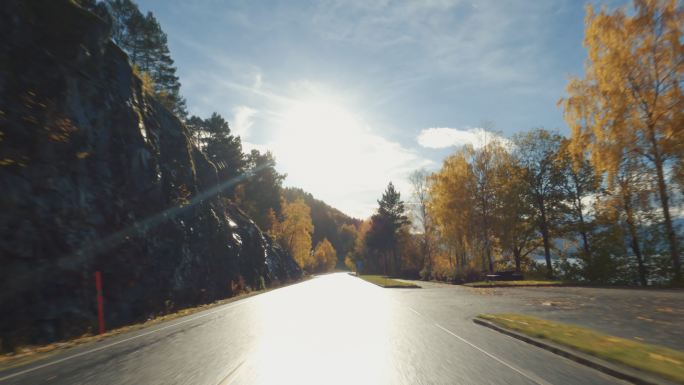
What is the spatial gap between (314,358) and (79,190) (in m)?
12.4

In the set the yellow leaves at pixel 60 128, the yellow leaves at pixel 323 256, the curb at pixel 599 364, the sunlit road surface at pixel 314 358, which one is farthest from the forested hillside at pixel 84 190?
the yellow leaves at pixel 323 256

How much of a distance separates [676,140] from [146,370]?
980 inches

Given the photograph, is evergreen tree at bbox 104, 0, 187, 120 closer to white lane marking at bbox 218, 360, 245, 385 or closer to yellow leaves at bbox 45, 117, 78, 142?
yellow leaves at bbox 45, 117, 78, 142

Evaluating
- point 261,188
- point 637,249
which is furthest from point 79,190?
point 261,188

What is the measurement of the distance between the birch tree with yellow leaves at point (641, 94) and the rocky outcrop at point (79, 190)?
23934 millimetres

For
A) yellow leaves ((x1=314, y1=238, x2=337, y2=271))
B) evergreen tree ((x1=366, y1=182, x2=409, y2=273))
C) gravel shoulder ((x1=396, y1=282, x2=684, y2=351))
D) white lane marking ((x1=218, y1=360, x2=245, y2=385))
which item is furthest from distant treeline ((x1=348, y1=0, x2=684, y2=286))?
yellow leaves ((x1=314, y1=238, x2=337, y2=271))

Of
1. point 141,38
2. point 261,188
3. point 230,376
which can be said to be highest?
point 141,38

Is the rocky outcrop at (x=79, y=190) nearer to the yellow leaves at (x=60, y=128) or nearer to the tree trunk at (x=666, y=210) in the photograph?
the yellow leaves at (x=60, y=128)

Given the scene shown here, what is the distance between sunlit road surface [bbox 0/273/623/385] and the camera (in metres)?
5.64

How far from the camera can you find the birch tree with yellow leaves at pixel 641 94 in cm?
2030

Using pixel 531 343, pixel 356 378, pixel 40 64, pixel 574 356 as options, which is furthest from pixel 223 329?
pixel 40 64

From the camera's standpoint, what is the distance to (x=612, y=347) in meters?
6.99

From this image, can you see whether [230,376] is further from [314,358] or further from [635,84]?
[635,84]

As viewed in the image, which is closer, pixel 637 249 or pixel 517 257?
pixel 637 249
